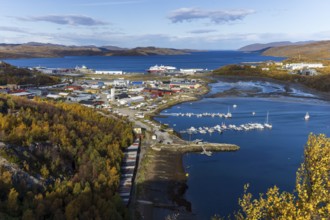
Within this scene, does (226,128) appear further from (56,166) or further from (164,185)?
(56,166)

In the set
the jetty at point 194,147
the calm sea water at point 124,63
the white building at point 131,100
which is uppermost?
the calm sea water at point 124,63

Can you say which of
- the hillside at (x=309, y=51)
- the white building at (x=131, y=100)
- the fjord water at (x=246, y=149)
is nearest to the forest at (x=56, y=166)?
the fjord water at (x=246, y=149)

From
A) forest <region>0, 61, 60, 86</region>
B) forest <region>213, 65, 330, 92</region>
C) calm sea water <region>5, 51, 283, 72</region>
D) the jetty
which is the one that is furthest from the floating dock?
calm sea water <region>5, 51, 283, 72</region>

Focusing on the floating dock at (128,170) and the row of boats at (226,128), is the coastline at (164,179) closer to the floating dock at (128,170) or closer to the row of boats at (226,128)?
the floating dock at (128,170)

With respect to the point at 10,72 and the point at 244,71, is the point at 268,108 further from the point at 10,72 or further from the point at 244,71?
the point at 10,72

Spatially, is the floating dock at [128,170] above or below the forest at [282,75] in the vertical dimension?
below

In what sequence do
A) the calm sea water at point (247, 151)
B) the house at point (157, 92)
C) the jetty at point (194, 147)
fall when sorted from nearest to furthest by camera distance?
1. the calm sea water at point (247, 151)
2. the jetty at point (194, 147)
3. the house at point (157, 92)
